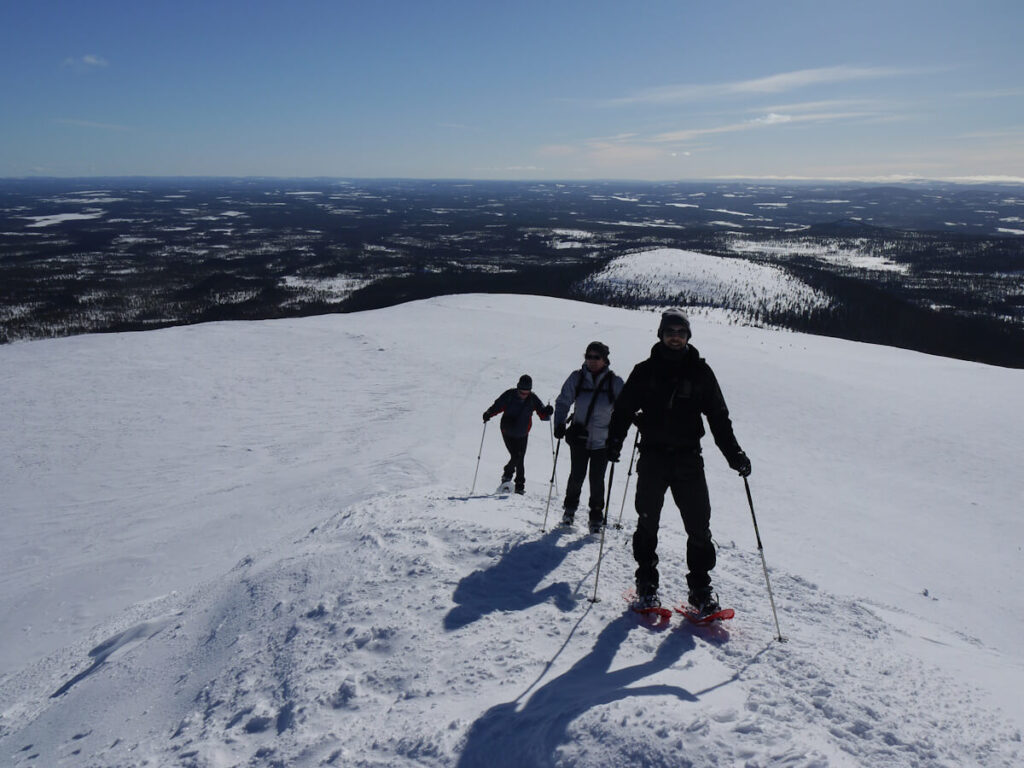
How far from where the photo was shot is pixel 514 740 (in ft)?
12.0

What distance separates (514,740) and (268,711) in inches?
75.5

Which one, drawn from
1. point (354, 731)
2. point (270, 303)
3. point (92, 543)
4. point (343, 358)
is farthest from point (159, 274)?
point (354, 731)

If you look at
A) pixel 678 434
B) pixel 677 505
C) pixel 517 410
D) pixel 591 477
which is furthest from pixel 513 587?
pixel 517 410

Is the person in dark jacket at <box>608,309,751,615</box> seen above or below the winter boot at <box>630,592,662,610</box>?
above

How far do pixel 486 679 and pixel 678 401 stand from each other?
2864 mm

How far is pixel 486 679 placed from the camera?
173 inches

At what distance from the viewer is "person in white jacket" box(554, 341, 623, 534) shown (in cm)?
733

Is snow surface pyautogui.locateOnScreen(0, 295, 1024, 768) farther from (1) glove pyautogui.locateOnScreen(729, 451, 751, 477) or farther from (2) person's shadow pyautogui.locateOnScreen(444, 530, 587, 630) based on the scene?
(1) glove pyautogui.locateOnScreen(729, 451, 751, 477)

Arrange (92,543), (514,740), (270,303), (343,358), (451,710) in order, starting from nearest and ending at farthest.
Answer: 1. (514,740)
2. (451,710)
3. (92,543)
4. (343,358)
5. (270,303)

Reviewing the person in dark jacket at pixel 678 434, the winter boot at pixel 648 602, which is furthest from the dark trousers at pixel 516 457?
the winter boot at pixel 648 602

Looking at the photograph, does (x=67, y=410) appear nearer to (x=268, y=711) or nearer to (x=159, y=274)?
(x=268, y=711)

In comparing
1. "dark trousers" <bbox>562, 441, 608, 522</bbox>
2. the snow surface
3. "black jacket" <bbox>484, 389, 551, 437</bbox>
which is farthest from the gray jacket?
"black jacket" <bbox>484, 389, 551, 437</bbox>

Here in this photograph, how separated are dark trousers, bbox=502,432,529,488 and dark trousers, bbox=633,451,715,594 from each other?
469 cm

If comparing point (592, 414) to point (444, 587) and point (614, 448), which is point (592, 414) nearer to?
point (614, 448)
